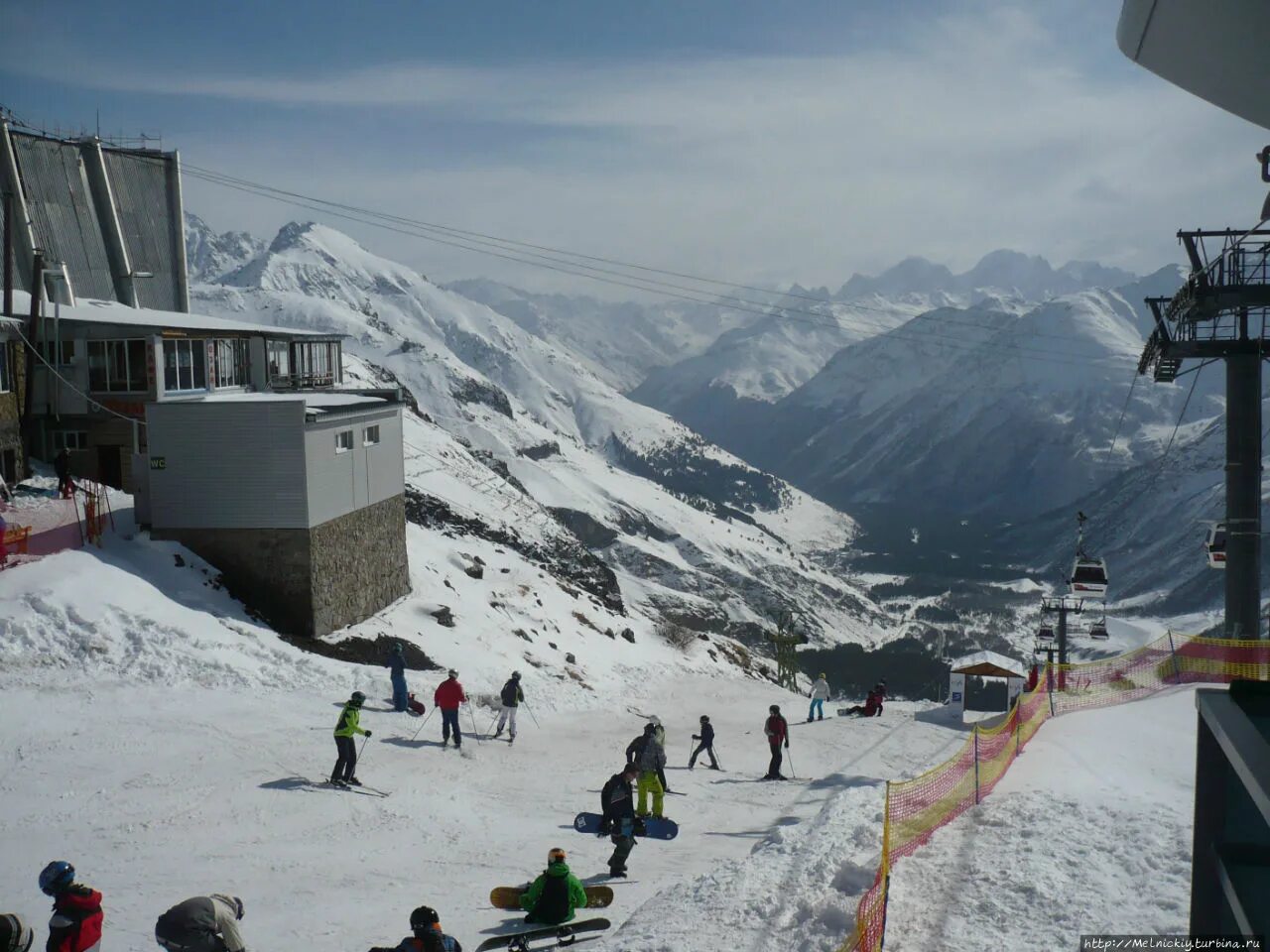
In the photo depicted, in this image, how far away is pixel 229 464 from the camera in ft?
86.3

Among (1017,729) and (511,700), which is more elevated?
(1017,729)

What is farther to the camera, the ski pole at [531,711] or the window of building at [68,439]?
the window of building at [68,439]

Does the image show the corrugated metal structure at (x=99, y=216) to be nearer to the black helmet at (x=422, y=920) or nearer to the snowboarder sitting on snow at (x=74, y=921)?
the snowboarder sitting on snow at (x=74, y=921)

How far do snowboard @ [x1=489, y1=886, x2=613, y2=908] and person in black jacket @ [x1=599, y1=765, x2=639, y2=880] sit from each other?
3.81 feet

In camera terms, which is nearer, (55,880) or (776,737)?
(55,880)

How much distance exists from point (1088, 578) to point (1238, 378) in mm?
14168

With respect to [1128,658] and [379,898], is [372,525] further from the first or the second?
[1128,658]

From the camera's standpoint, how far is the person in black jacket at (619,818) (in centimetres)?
1368

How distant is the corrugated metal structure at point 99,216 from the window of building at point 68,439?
9815 millimetres

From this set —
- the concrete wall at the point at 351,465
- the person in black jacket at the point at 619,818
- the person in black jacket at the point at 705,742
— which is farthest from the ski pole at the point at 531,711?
the person in black jacket at the point at 619,818

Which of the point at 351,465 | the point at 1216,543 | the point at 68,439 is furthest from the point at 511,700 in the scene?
the point at 68,439

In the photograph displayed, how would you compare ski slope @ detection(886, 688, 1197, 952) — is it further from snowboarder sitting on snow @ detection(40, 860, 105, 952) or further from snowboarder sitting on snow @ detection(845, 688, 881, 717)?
snowboarder sitting on snow @ detection(845, 688, 881, 717)

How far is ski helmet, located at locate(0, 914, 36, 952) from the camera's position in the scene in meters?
7.54

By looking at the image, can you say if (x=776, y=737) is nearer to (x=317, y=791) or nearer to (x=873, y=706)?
(x=873, y=706)
